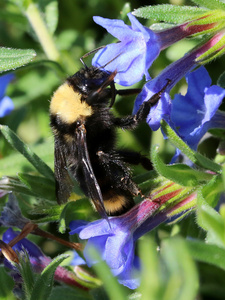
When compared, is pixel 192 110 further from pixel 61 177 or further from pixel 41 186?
pixel 41 186

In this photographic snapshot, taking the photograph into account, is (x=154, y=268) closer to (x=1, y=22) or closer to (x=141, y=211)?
(x=141, y=211)

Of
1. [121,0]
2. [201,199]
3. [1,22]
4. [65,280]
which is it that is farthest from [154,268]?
[1,22]

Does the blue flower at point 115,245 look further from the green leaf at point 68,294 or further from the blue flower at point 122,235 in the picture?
the green leaf at point 68,294

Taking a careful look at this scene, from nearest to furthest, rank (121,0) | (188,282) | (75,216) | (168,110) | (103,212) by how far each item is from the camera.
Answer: (188,282), (103,212), (168,110), (75,216), (121,0)

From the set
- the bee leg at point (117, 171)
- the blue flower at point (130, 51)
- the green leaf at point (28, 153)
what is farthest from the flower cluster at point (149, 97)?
the green leaf at point (28, 153)

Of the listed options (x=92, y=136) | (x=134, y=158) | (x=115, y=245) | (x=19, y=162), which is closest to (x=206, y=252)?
(x=115, y=245)
